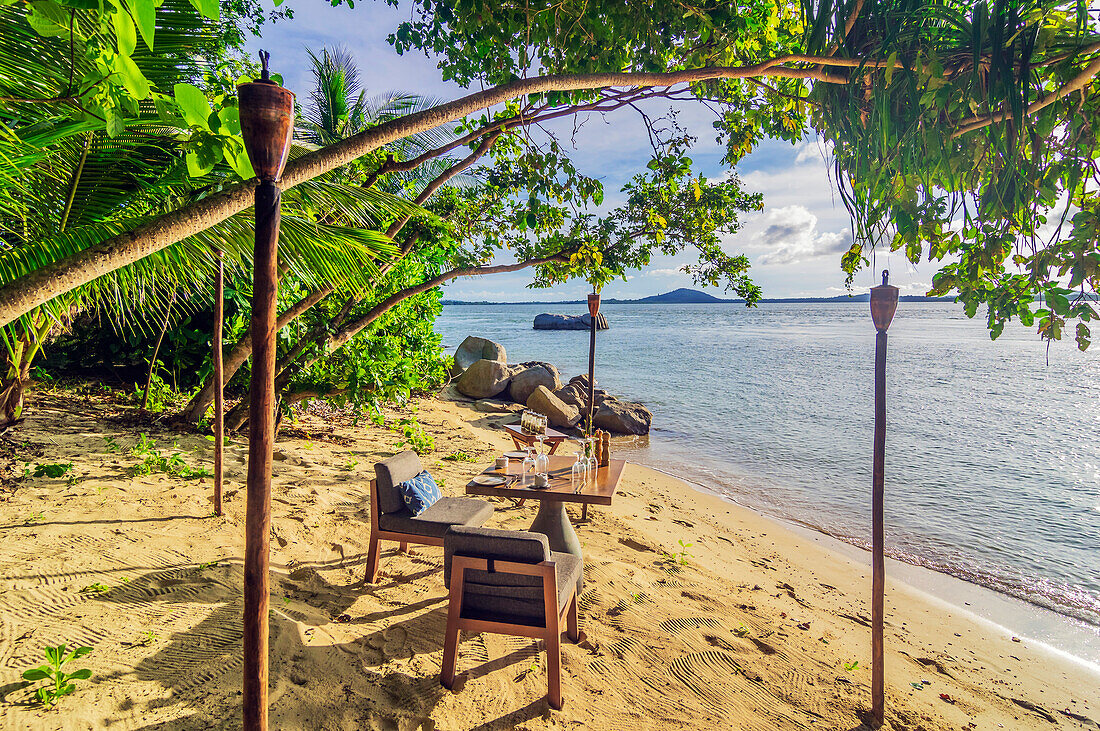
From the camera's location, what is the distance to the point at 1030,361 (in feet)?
112

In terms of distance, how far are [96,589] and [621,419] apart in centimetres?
1061

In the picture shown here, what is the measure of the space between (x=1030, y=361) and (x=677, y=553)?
1589 inches

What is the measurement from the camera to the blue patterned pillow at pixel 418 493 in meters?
4.36

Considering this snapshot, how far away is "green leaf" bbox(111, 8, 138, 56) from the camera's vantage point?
1.10 meters

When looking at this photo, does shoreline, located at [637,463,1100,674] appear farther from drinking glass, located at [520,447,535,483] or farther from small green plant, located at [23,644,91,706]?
small green plant, located at [23,644,91,706]

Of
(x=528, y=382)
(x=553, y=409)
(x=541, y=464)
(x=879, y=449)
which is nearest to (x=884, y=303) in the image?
(x=879, y=449)

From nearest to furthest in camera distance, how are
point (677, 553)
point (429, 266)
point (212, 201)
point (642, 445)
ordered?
point (212, 201) → point (677, 553) → point (429, 266) → point (642, 445)

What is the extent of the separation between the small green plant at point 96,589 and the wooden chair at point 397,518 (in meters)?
1.63

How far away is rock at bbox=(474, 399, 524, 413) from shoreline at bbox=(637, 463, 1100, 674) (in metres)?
8.03

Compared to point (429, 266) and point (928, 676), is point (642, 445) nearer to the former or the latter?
point (429, 266)

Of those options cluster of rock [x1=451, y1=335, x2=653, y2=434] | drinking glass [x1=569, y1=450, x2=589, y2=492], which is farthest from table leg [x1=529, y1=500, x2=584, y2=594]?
cluster of rock [x1=451, y1=335, x2=653, y2=434]

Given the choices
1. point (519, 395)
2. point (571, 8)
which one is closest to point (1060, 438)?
point (519, 395)

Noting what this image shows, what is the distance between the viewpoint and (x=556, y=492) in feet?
13.8

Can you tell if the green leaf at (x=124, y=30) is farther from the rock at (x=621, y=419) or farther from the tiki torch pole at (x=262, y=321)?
the rock at (x=621, y=419)
